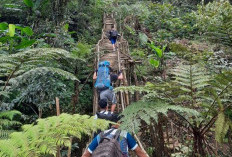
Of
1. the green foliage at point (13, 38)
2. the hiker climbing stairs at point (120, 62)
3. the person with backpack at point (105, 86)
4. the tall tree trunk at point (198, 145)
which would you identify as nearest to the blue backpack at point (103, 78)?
the person with backpack at point (105, 86)

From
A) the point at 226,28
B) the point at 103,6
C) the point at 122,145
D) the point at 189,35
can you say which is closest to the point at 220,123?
the point at 122,145

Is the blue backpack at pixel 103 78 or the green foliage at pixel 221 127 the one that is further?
the blue backpack at pixel 103 78

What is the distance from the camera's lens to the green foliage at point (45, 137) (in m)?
1.28

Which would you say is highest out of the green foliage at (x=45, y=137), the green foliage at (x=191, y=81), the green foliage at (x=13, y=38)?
the green foliage at (x=13, y=38)

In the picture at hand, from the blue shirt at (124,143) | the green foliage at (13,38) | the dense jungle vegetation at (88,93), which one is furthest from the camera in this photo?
the green foliage at (13,38)

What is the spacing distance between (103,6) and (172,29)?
4.81m

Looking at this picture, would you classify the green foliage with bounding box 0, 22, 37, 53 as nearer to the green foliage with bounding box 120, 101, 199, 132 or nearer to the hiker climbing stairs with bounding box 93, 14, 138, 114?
the hiker climbing stairs with bounding box 93, 14, 138, 114

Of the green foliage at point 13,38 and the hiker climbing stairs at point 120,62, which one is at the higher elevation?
the green foliage at point 13,38

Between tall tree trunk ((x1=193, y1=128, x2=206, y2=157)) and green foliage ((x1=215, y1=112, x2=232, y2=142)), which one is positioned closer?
green foliage ((x1=215, y1=112, x2=232, y2=142))

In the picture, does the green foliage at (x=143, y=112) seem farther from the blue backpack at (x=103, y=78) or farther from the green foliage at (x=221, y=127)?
the blue backpack at (x=103, y=78)

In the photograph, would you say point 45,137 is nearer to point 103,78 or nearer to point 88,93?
point 103,78

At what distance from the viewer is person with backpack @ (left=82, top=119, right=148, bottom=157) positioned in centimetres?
162

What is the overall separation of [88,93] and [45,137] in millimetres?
5469

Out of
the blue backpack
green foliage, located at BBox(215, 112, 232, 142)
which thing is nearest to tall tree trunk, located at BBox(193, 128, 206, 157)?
green foliage, located at BBox(215, 112, 232, 142)
